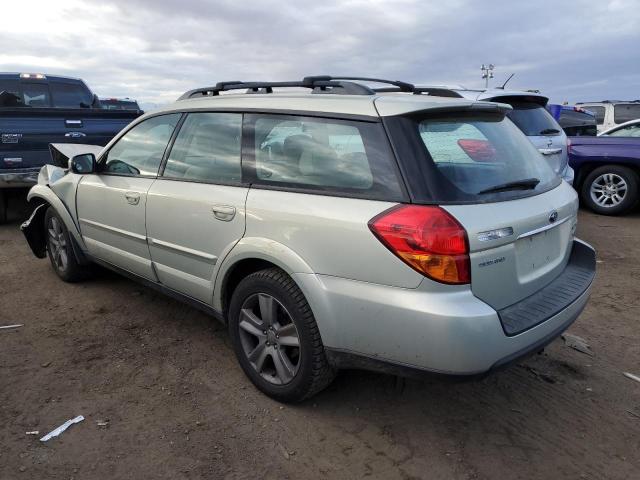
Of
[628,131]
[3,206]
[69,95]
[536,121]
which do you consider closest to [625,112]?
[628,131]

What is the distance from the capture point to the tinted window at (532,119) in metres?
6.25

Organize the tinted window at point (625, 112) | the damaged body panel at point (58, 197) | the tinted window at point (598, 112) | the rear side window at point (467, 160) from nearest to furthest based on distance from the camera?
the rear side window at point (467, 160) → the damaged body panel at point (58, 197) → the tinted window at point (625, 112) → the tinted window at point (598, 112)

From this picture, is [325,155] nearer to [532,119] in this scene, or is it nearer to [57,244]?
[57,244]

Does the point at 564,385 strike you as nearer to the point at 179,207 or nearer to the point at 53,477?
the point at 179,207

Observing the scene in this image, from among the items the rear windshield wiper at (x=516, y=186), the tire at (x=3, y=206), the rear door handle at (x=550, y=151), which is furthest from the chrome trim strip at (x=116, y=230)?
the rear door handle at (x=550, y=151)

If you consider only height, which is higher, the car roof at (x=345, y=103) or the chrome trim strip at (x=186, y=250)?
the car roof at (x=345, y=103)

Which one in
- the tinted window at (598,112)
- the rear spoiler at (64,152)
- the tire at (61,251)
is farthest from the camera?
the tinted window at (598,112)

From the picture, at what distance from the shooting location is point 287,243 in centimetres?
260

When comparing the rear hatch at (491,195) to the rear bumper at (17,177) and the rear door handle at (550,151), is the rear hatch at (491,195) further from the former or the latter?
the rear bumper at (17,177)

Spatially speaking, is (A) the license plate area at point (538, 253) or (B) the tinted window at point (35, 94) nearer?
(A) the license plate area at point (538, 253)

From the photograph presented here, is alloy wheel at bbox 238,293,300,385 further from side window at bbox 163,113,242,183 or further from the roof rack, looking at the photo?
the roof rack

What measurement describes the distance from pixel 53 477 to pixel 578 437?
2.54 metres

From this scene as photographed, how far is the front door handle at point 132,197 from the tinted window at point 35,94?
6650 mm

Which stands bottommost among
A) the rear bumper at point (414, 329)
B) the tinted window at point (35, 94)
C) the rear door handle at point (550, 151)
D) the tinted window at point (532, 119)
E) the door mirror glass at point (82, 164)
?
the rear bumper at point (414, 329)
